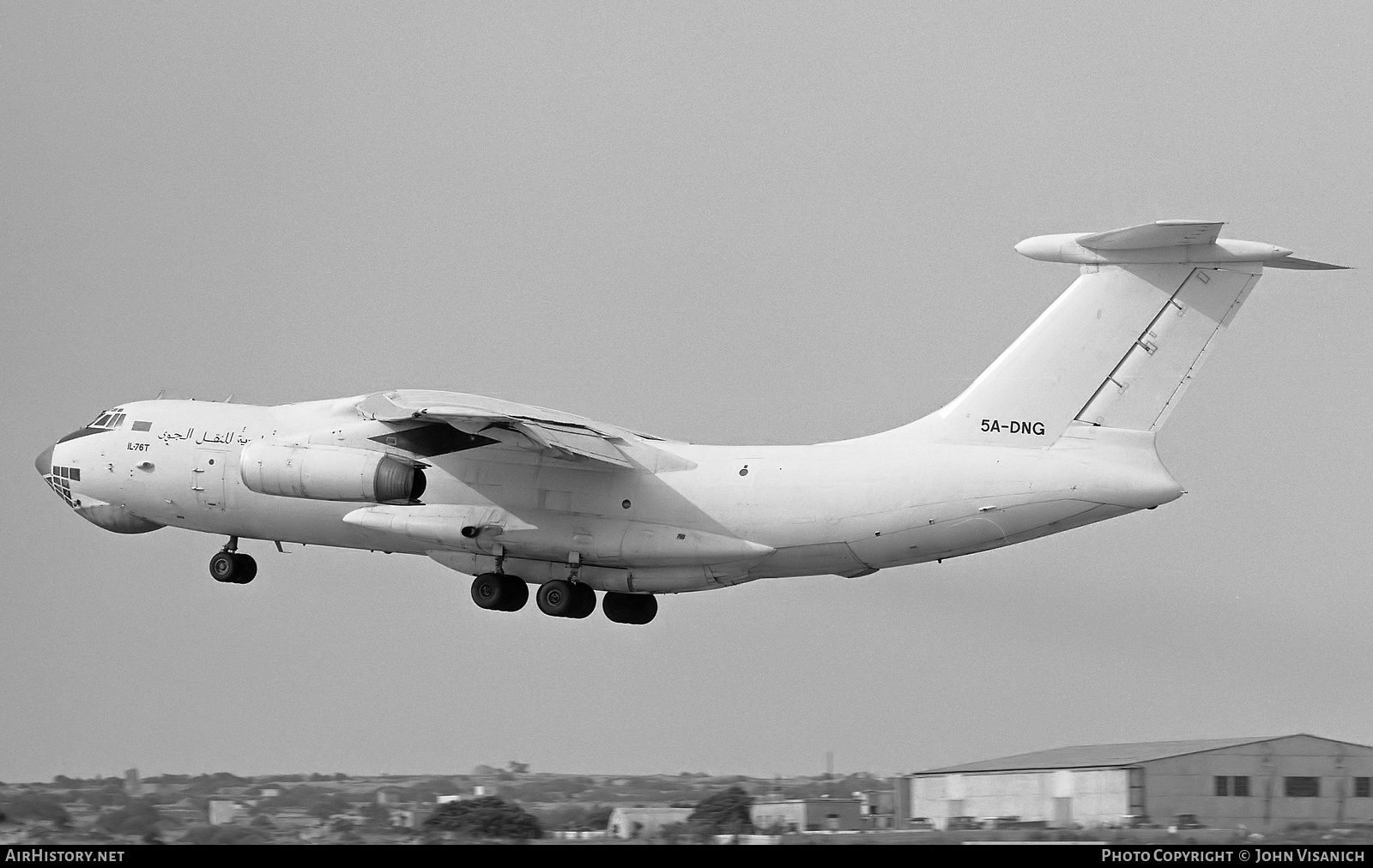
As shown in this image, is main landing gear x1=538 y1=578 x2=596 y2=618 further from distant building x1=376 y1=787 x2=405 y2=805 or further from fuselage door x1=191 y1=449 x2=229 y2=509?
fuselage door x1=191 y1=449 x2=229 y2=509

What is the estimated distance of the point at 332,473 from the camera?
1691cm

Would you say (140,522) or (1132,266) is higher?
(1132,266)

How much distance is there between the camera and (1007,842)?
14.0 metres

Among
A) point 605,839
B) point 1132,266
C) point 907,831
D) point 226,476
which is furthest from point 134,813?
point 1132,266

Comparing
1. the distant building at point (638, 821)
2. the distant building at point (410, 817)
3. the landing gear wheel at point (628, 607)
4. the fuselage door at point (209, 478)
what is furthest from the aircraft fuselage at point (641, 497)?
the distant building at point (410, 817)

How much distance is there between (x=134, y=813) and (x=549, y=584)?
5.14m

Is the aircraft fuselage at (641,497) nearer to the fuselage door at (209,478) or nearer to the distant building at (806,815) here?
the fuselage door at (209,478)

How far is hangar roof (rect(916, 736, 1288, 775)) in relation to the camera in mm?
16391

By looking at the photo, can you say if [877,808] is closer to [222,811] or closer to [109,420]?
[222,811]

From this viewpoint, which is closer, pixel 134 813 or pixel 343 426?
pixel 134 813

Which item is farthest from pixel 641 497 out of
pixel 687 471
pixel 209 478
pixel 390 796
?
pixel 209 478

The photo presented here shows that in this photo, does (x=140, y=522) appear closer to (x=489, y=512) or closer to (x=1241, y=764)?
(x=489, y=512)

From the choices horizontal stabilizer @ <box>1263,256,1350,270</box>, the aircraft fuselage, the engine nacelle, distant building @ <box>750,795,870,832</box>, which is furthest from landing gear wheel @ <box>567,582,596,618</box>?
horizontal stabilizer @ <box>1263,256,1350,270</box>

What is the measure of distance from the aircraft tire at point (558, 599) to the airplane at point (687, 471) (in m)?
0.02
